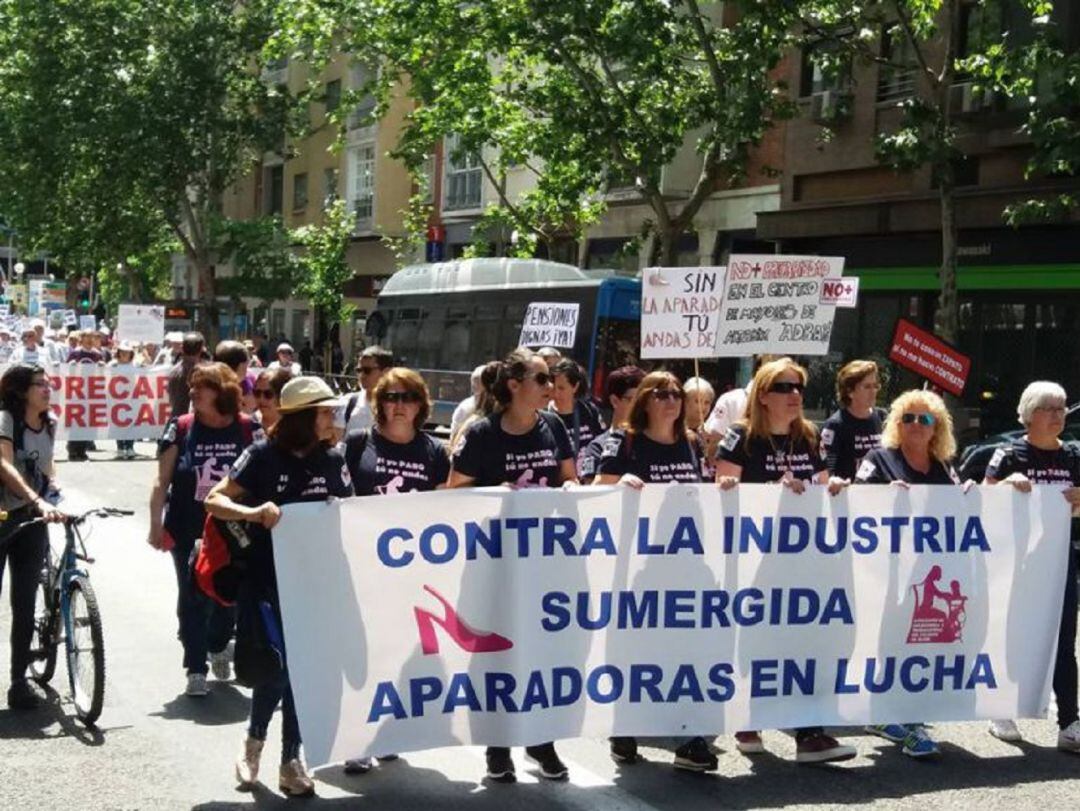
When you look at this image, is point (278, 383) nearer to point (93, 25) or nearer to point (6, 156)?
point (93, 25)

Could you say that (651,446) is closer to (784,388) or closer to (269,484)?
(784,388)

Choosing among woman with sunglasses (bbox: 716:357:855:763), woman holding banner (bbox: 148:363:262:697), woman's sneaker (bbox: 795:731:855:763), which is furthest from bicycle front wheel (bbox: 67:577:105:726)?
woman's sneaker (bbox: 795:731:855:763)

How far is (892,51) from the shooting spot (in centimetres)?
2550

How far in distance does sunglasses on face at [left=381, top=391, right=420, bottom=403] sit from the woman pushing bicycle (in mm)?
1842

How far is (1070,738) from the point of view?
7391mm

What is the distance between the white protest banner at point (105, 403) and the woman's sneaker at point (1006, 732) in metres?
16.0

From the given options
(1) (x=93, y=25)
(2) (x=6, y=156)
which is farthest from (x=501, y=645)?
(2) (x=6, y=156)

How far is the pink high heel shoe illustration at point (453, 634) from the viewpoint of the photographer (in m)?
6.43

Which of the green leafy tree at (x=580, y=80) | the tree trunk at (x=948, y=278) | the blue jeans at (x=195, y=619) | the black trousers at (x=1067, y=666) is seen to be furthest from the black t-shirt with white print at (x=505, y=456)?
the green leafy tree at (x=580, y=80)

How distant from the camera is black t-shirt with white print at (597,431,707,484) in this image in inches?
280

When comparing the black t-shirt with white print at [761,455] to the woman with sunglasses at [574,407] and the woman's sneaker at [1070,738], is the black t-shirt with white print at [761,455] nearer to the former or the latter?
the woman's sneaker at [1070,738]

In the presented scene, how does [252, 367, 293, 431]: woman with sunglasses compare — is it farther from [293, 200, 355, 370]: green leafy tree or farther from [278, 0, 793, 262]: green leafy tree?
[293, 200, 355, 370]: green leafy tree

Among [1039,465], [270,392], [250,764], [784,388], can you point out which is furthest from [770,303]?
[250,764]

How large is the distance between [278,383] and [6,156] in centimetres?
3805
